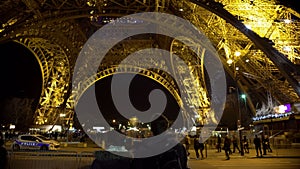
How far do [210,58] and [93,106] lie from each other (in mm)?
40675

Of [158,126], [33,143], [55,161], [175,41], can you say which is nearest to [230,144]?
[175,41]

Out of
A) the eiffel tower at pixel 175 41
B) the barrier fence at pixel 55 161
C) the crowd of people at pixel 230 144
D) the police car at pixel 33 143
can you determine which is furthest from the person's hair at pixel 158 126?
the police car at pixel 33 143

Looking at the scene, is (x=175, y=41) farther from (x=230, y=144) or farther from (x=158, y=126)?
(x=158, y=126)

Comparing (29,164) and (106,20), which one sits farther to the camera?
(106,20)

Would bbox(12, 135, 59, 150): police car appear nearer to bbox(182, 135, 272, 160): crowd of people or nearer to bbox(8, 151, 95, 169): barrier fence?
bbox(182, 135, 272, 160): crowd of people

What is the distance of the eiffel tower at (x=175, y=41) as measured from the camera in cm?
1925

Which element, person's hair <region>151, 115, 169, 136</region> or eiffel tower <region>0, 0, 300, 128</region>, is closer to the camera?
person's hair <region>151, 115, 169, 136</region>

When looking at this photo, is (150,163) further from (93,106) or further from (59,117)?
(93,106)

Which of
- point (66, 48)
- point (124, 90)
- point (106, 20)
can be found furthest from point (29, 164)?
point (124, 90)

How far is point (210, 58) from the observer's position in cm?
3778

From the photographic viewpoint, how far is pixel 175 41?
118ft

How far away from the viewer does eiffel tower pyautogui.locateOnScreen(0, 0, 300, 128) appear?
63.2 feet

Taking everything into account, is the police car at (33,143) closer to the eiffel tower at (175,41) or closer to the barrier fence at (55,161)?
the eiffel tower at (175,41)

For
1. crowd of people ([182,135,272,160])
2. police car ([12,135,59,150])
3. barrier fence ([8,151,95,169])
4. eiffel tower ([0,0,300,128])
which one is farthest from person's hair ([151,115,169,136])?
police car ([12,135,59,150])
